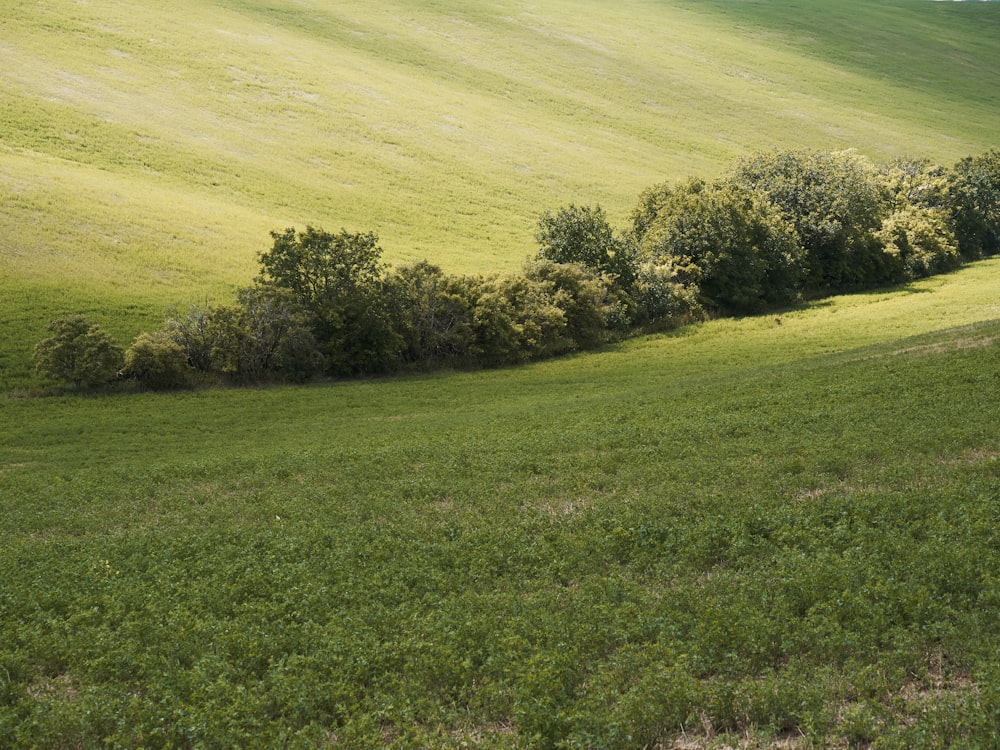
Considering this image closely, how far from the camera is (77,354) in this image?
158 ft

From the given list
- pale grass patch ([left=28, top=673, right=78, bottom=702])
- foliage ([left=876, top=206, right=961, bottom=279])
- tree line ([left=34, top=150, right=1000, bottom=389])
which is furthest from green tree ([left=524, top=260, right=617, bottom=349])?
pale grass patch ([left=28, top=673, right=78, bottom=702])

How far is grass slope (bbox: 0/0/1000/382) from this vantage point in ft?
245

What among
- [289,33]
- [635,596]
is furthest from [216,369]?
[289,33]

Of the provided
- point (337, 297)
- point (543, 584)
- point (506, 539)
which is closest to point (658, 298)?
point (337, 297)

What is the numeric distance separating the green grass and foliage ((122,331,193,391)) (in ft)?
56.5

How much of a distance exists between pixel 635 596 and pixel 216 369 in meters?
42.2

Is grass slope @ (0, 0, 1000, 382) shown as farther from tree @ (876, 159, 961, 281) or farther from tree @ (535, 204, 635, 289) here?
tree @ (876, 159, 961, 281)

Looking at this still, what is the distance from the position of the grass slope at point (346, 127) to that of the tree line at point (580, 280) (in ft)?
34.0

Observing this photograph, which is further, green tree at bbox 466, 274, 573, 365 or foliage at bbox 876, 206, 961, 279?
foliage at bbox 876, 206, 961, 279

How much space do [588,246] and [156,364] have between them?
35427mm

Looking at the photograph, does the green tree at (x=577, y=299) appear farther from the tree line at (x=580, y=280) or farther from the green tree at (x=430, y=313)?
the green tree at (x=430, y=313)

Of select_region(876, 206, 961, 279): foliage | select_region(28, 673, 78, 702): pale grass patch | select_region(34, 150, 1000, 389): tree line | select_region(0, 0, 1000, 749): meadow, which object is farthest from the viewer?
select_region(876, 206, 961, 279): foliage

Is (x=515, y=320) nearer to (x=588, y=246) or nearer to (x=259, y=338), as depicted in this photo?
(x=588, y=246)

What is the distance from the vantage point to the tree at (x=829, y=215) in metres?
84.6
